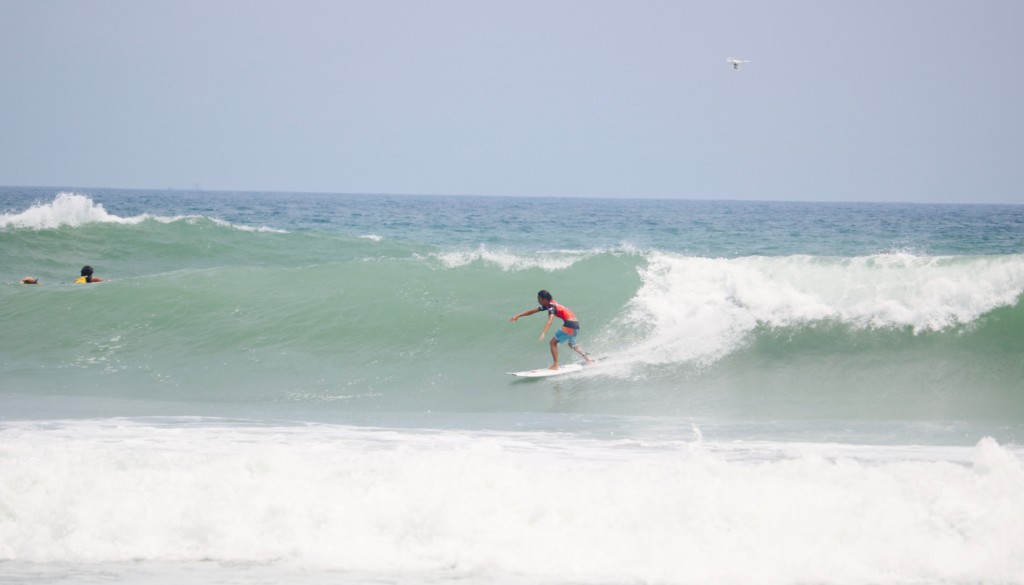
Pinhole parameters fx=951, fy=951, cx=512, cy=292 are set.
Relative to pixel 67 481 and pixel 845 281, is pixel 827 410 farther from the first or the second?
pixel 67 481

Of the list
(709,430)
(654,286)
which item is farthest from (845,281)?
(709,430)

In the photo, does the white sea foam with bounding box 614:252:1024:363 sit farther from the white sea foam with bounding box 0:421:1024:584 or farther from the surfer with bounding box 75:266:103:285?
the surfer with bounding box 75:266:103:285

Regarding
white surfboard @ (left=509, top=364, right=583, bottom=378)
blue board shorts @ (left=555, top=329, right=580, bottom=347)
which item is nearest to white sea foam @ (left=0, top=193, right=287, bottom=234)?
blue board shorts @ (left=555, top=329, right=580, bottom=347)

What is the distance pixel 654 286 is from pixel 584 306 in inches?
49.9

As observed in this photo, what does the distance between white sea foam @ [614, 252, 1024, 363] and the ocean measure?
51 millimetres

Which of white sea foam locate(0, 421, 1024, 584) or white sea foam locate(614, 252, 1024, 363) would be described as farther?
white sea foam locate(614, 252, 1024, 363)

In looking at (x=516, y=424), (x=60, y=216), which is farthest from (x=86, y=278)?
(x=60, y=216)

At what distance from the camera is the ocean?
20.0 feet

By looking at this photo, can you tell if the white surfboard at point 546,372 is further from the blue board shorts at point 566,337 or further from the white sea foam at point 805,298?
the white sea foam at point 805,298

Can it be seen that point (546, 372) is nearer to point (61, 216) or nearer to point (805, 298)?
point (805, 298)

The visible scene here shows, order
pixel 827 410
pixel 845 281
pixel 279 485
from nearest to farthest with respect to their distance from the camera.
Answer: pixel 279 485, pixel 827 410, pixel 845 281

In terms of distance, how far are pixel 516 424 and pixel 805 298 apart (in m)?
6.26

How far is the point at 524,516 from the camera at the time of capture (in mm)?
6547

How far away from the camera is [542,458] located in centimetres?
831
